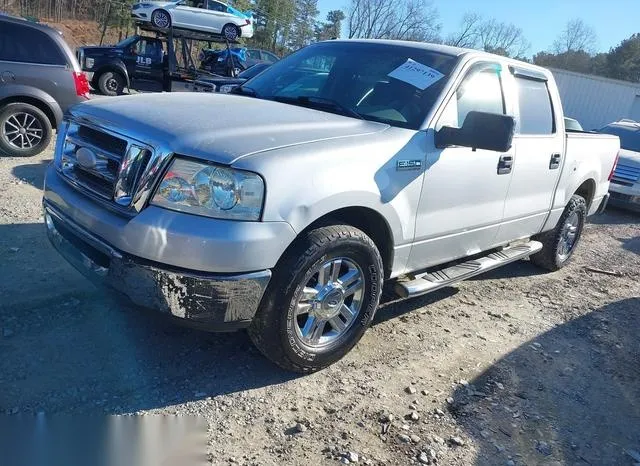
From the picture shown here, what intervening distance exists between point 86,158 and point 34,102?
526 centimetres

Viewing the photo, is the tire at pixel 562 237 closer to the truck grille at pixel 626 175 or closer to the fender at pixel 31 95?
the truck grille at pixel 626 175

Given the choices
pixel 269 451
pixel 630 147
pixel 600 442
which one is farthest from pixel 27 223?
pixel 630 147

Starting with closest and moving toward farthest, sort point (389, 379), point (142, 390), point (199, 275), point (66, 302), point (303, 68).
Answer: point (199, 275), point (142, 390), point (389, 379), point (66, 302), point (303, 68)

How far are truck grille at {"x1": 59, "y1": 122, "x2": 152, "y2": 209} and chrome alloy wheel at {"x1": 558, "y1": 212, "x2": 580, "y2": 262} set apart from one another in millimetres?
4653

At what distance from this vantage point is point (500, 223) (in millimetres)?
4520

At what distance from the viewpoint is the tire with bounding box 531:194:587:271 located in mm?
5836

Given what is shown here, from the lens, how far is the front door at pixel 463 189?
143 inches

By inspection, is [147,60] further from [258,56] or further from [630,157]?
[630,157]

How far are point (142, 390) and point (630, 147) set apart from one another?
37.5 feet

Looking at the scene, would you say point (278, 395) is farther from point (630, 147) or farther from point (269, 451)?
point (630, 147)

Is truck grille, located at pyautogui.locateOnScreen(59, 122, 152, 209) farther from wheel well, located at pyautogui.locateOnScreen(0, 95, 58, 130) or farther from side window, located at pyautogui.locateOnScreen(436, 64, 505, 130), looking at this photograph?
wheel well, located at pyautogui.locateOnScreen(0, 95, 58, 130)

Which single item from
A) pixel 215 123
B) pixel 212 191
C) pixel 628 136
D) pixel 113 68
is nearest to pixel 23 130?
pixel 215 123

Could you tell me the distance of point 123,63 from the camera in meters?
16.9

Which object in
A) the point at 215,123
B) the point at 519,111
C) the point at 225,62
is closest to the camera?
the point at 215,123
